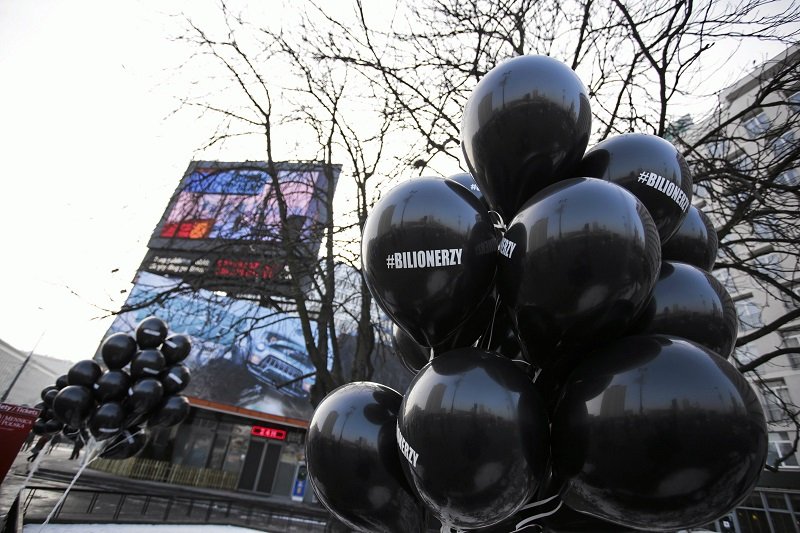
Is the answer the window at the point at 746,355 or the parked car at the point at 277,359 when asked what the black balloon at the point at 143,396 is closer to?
the window at the point at 746,355

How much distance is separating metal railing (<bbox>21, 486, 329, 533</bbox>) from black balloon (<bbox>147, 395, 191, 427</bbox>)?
1527 mm

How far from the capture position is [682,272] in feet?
5.46

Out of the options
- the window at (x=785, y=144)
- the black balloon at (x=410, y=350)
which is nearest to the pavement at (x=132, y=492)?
the black balloon at (x=410, y=350)

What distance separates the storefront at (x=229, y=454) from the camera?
1825 centimetres

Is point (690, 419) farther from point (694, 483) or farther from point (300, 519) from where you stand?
point (300, 519)

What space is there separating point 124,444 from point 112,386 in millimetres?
1707

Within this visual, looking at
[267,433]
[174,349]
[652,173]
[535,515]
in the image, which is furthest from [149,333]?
[267,433]

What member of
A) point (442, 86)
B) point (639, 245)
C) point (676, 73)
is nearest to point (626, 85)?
point (676, 73)

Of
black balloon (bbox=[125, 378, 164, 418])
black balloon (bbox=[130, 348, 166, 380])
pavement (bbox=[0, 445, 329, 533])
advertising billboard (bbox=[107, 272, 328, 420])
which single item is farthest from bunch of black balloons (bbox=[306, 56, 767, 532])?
advertising billboard (bbox=[107, 272, 328, 420])

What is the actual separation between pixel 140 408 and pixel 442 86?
24.5 ft

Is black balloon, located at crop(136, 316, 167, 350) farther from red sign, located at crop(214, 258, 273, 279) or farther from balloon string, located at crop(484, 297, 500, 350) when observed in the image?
balloon string, located at crop(484, 297, 500, 350)

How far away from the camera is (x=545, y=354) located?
1.49 metres

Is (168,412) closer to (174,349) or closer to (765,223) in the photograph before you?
(174,349)

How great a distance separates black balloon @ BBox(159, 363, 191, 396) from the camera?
24.8 feet
